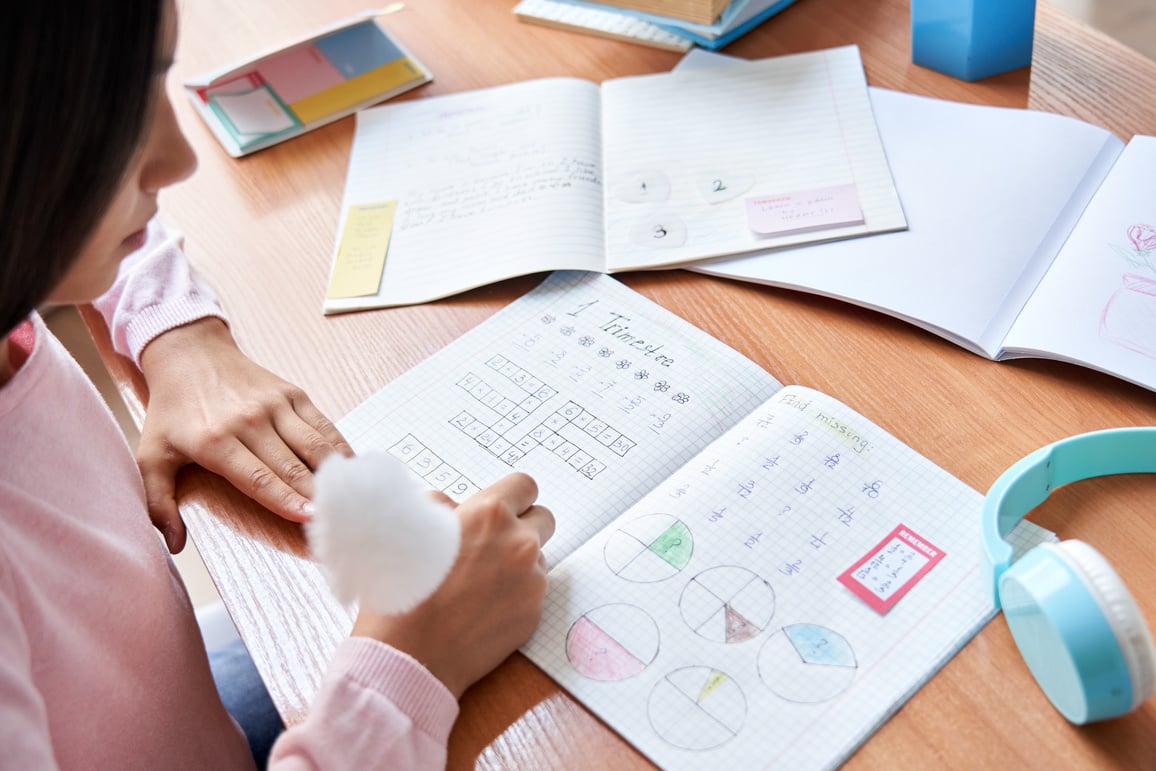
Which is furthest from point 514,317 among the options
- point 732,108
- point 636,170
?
point 732,108

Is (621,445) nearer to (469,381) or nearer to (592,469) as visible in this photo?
(592,469)

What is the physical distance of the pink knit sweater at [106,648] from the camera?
523mm

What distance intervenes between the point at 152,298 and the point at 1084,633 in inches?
25.8

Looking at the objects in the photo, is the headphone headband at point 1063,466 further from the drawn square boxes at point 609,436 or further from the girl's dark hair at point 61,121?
the girl's dark hair at point 61,121

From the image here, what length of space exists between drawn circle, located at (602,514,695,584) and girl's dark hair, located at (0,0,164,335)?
0.32 meters

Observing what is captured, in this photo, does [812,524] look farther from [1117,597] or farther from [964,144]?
[964,144]

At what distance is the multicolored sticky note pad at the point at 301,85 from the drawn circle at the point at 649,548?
1.83 feet

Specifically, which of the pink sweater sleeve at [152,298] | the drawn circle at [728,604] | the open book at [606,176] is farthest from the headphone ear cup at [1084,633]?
the pink sweater sleeve at [152,298]

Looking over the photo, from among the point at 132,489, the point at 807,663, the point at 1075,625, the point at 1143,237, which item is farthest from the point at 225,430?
the point at 1143,237

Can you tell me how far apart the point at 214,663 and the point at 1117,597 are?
68cm

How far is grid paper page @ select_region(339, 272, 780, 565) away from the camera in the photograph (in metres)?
0.65

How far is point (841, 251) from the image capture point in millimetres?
756

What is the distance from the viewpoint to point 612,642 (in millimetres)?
559

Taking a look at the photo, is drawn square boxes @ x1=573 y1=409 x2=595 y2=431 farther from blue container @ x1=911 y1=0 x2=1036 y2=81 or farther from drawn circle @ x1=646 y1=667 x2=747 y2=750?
blue container @ x1=911 y1=0 x2=1036 y2=81
